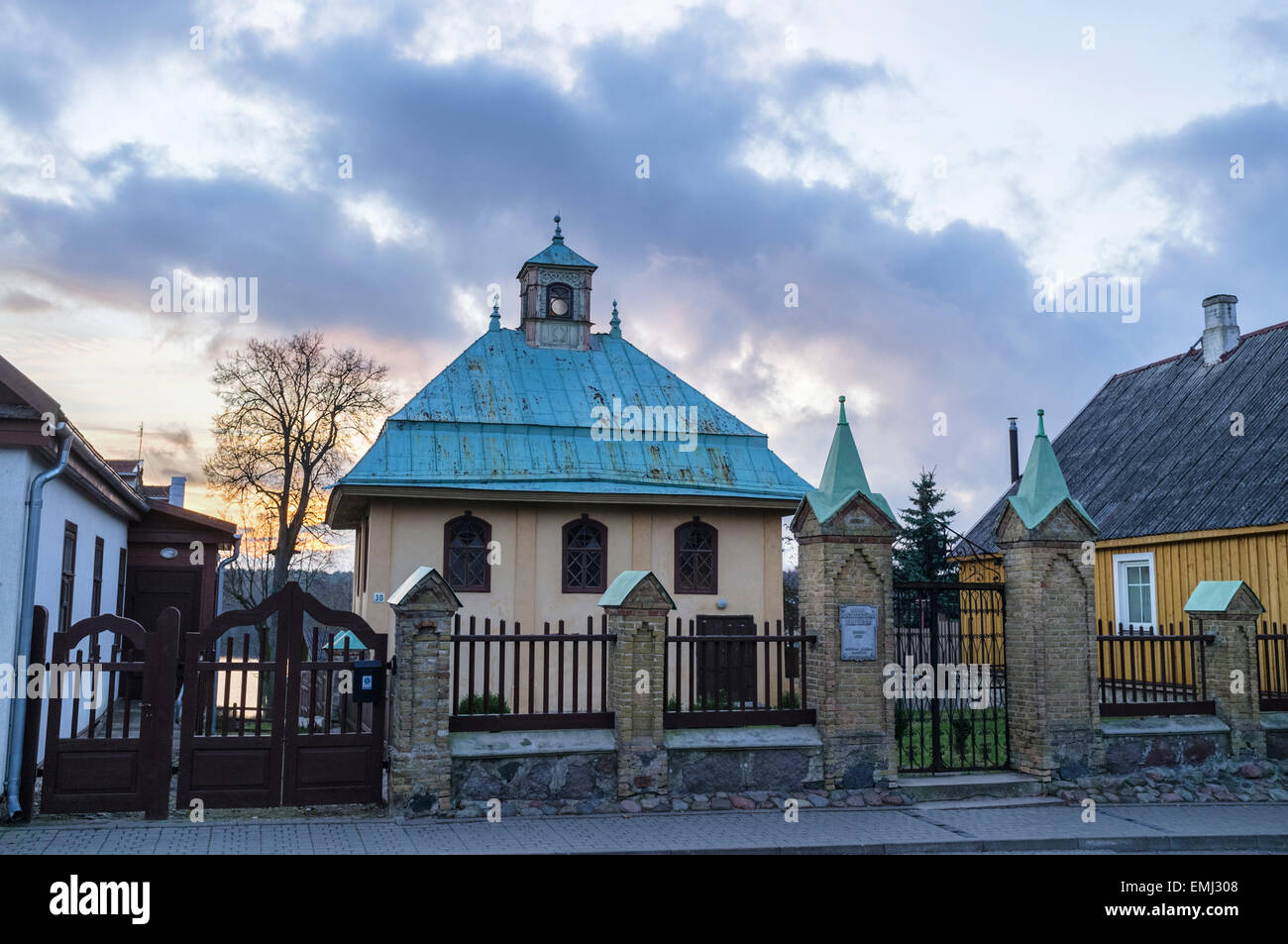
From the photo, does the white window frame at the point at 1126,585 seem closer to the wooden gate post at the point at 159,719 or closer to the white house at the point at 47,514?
the wooden gate post at the point at 159,719

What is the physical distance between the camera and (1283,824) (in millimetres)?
11211

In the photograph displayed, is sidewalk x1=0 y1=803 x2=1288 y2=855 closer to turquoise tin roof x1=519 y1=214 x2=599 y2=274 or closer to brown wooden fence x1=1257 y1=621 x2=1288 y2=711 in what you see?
brown wooden fence x1=1257 y1=621 x2=1288 y2=711

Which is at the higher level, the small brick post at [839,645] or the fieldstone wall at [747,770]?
the small brick post at [839,645]

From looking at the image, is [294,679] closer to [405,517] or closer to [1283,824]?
[405,517]

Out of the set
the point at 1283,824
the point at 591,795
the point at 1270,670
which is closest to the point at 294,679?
the point at 591,795

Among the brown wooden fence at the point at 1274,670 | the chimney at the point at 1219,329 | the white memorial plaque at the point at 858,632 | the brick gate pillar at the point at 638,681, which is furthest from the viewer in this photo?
the chimney at the point at 1219,329

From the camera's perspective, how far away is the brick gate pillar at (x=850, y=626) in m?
11.8

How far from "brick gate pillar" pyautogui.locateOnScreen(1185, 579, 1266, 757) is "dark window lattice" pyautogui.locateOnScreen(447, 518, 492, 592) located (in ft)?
38.3

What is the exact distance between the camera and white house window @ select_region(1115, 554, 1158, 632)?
766 inches

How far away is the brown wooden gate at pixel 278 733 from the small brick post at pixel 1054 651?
730cm

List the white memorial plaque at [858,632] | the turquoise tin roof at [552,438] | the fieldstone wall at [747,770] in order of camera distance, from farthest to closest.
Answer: the turquoise tin roof at [552,438]
the white memorial plaque at [858,632]
the fieldstone wall at [747,770]

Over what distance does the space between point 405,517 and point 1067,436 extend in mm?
16021

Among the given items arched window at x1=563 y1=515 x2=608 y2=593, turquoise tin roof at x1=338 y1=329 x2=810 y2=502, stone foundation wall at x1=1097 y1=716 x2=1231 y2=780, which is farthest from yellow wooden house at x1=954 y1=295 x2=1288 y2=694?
arched window at x1=563 y1=515 x2=608 y2=593

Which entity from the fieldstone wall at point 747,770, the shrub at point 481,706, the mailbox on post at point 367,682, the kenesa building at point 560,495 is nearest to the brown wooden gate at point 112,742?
the mailbox on post at point 367,682
